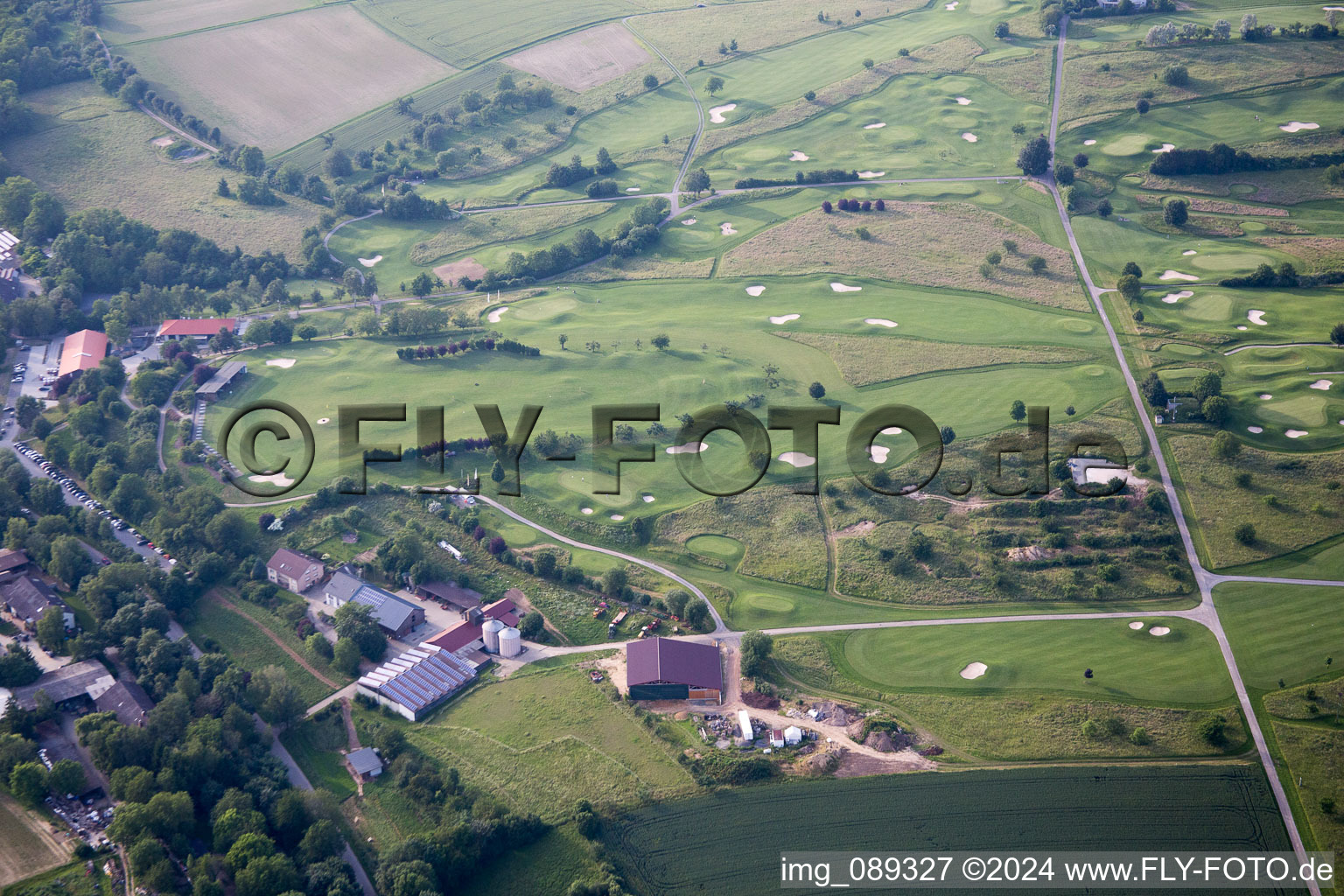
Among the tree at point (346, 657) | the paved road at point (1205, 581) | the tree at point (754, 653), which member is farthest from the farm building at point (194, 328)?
the paved road at point (1205, 581)

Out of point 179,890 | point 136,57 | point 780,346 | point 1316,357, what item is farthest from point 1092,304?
point 136,57

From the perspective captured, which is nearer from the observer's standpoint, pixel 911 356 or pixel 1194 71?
pixel 911 356

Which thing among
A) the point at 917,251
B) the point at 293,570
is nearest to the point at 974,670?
the point at 293,570

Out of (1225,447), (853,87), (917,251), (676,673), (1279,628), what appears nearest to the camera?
(676,673)

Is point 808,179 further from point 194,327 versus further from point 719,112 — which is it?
point 194,327

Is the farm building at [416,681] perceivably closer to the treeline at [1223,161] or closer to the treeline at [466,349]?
the treeline at [466,349]
